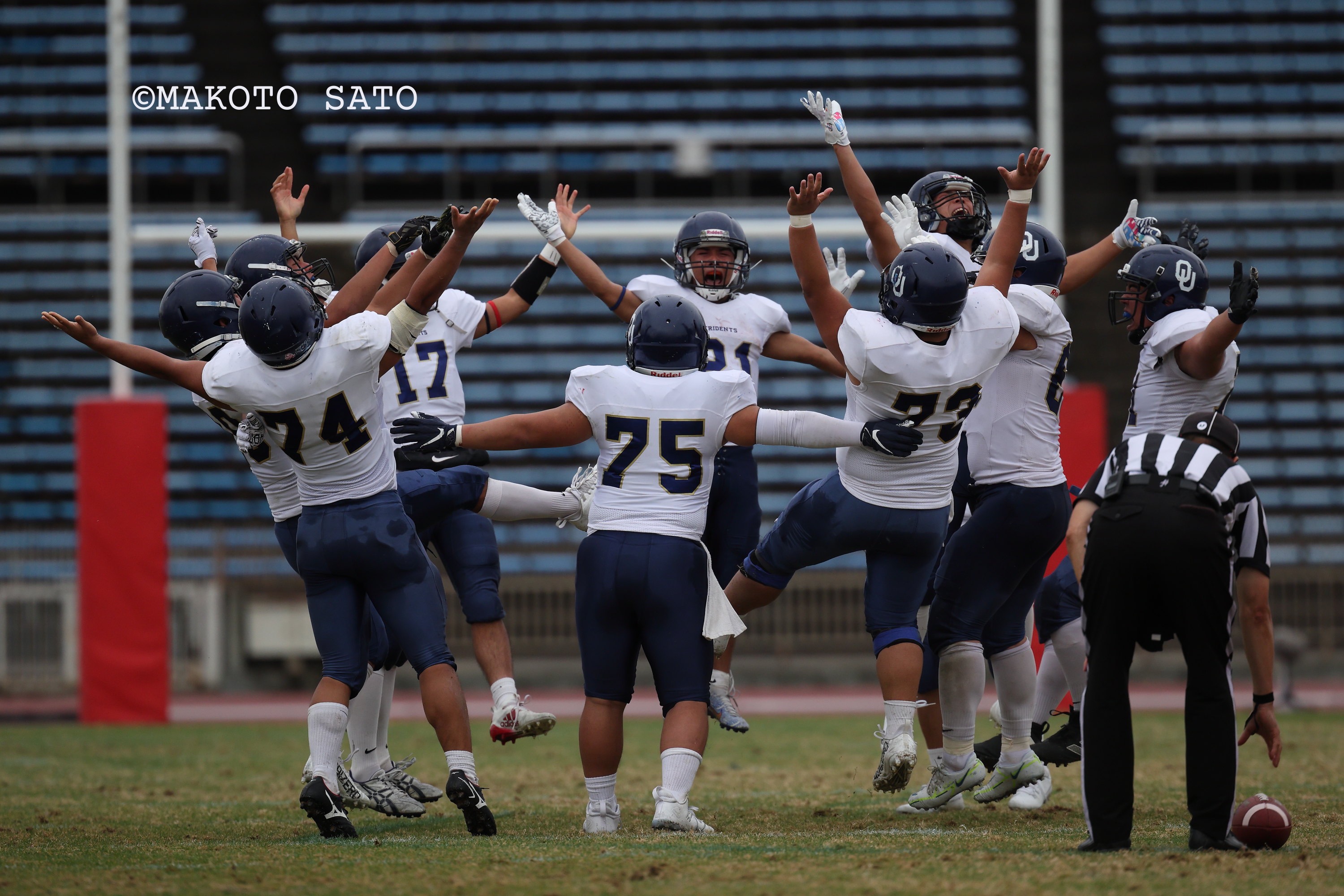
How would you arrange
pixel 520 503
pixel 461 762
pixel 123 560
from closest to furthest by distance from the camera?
pixel 461 762, pixel 520 503, pixel 123 560

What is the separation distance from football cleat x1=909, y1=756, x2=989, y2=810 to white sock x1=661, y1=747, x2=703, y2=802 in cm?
126

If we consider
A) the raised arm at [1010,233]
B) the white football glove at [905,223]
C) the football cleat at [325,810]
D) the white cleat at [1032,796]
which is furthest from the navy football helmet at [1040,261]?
the football cleat at [325,810]

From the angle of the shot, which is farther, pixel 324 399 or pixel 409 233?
pixel 409 233

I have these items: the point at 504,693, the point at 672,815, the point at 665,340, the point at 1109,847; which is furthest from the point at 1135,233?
the point at 504,693

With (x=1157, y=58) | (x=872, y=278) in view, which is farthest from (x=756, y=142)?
(x=1157, y=58)

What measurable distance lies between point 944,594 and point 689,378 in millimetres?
1508

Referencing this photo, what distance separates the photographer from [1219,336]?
5160 millimetres

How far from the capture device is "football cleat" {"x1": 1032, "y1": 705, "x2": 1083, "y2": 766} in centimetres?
612

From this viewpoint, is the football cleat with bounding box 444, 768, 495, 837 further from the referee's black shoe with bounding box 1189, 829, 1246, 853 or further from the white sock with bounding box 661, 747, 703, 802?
the referee's black shoe with bounding box 1189, 829, 1246, 853

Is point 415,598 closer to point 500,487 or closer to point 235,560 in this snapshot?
point 500,487

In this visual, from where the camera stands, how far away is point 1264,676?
4633 millimetres

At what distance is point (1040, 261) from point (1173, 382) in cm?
74

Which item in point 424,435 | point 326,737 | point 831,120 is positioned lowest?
point 326,737

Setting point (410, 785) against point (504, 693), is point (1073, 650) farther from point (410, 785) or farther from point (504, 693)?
point (410, 785)
